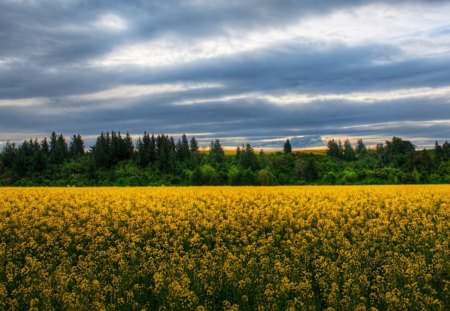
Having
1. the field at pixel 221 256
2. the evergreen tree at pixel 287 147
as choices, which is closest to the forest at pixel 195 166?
the evergreen tree at pixel 287 147

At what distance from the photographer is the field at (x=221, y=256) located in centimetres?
1409

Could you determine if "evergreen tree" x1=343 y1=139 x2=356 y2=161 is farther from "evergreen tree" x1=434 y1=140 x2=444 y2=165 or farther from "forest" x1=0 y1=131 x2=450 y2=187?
"evergreen tree" x1=434 y1=140 x2=444 y2=165

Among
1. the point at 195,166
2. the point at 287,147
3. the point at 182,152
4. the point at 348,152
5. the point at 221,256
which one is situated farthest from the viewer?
the point at 287,147

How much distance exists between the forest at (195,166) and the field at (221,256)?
135 feet

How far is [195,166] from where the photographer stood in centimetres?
10319

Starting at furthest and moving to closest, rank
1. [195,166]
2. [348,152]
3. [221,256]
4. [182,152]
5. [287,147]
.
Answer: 1. [287,147]
2. [348,152]
3. [182,152]
4. [195,166]
5. [221,256]

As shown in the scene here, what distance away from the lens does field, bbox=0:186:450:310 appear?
46.2ft

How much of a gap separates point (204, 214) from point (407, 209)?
13954 mm

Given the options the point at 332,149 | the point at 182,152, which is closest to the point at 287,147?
the point at 332,149

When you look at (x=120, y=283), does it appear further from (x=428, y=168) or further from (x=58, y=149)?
(x=58, y=149)

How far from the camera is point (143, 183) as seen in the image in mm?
83625

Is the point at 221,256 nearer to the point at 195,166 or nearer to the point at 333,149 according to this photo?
the point at 195,166

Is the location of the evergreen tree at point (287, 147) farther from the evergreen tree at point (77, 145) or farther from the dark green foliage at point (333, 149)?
the evergreen tree at point (77, 145)

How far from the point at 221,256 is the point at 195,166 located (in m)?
85.0
